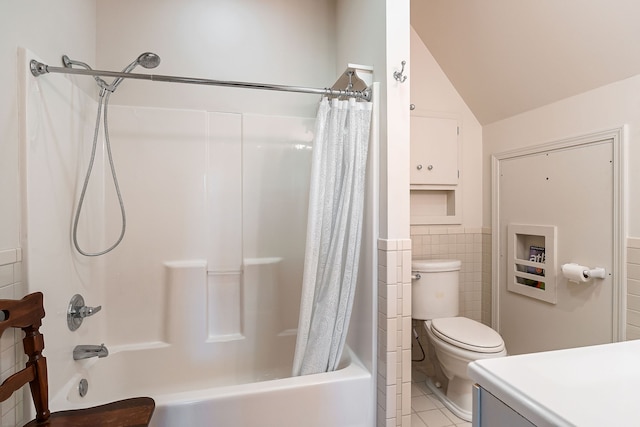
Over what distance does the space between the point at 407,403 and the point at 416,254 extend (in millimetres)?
1100

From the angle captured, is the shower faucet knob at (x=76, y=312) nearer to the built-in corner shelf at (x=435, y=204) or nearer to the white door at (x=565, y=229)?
the built-in corner shelf at (x=435, y=204)

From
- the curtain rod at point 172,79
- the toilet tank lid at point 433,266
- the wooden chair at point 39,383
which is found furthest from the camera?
the toilet tank lid at point 433,266

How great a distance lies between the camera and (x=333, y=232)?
146 cm

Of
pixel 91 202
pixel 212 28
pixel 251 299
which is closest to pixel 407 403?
pixel 251 299

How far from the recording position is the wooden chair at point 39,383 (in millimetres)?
881

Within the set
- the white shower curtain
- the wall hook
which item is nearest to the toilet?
the white shower curtain

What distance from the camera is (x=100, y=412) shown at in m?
1.06

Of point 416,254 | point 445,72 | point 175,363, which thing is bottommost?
point 175,363

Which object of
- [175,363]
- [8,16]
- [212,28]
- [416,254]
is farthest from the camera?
[416,254]

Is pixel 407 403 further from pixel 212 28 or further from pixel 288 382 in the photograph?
pixel 212 28

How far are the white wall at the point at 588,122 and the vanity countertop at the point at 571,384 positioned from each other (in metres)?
1.25

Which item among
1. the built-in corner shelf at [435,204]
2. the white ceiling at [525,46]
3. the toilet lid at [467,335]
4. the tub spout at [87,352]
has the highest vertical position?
the white ceiling at [525,46]

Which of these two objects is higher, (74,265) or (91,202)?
(91,202)

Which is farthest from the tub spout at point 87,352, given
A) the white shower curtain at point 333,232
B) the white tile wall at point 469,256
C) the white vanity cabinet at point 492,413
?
the white tile wall at point 469,256
